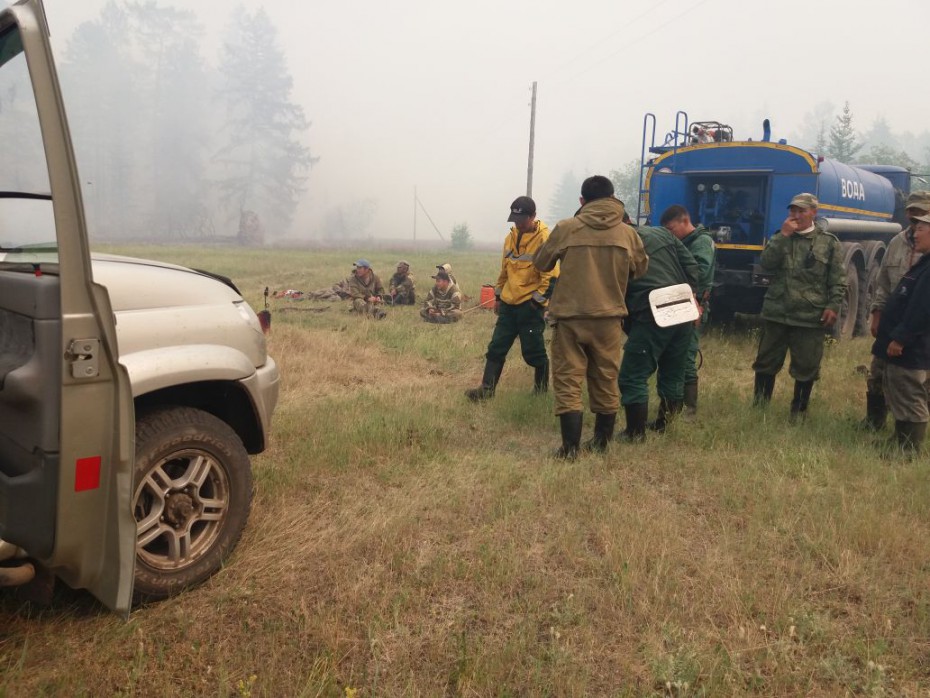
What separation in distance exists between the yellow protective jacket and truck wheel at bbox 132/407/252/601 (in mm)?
3571

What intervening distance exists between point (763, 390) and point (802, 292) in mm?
959

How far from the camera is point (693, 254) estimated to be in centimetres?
588

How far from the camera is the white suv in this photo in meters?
2.20

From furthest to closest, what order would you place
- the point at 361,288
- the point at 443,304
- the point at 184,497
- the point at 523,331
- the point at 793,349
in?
1. the point at 361,288
2. the point at 443,304
3. the point at 523,331
4. the point at 793,349
5. the point at 184,497

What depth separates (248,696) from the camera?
237 centimetres

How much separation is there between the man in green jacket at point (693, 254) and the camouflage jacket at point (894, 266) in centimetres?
127

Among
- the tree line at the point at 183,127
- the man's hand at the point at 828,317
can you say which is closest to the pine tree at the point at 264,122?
the tree line at the point at 183,127

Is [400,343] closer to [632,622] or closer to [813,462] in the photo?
[813,462]

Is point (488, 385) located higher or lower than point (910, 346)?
lower

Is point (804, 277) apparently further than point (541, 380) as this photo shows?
No

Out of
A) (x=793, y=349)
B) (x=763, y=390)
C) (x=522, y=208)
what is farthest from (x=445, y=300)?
(x=793, y=349)

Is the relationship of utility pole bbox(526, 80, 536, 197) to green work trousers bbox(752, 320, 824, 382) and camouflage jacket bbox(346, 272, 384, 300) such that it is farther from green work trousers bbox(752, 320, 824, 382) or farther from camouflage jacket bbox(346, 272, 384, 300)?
green work trousers bbox(752, 320, 824, 382)

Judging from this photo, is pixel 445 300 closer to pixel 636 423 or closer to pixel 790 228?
pixel 790 228

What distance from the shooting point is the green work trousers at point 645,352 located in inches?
203
